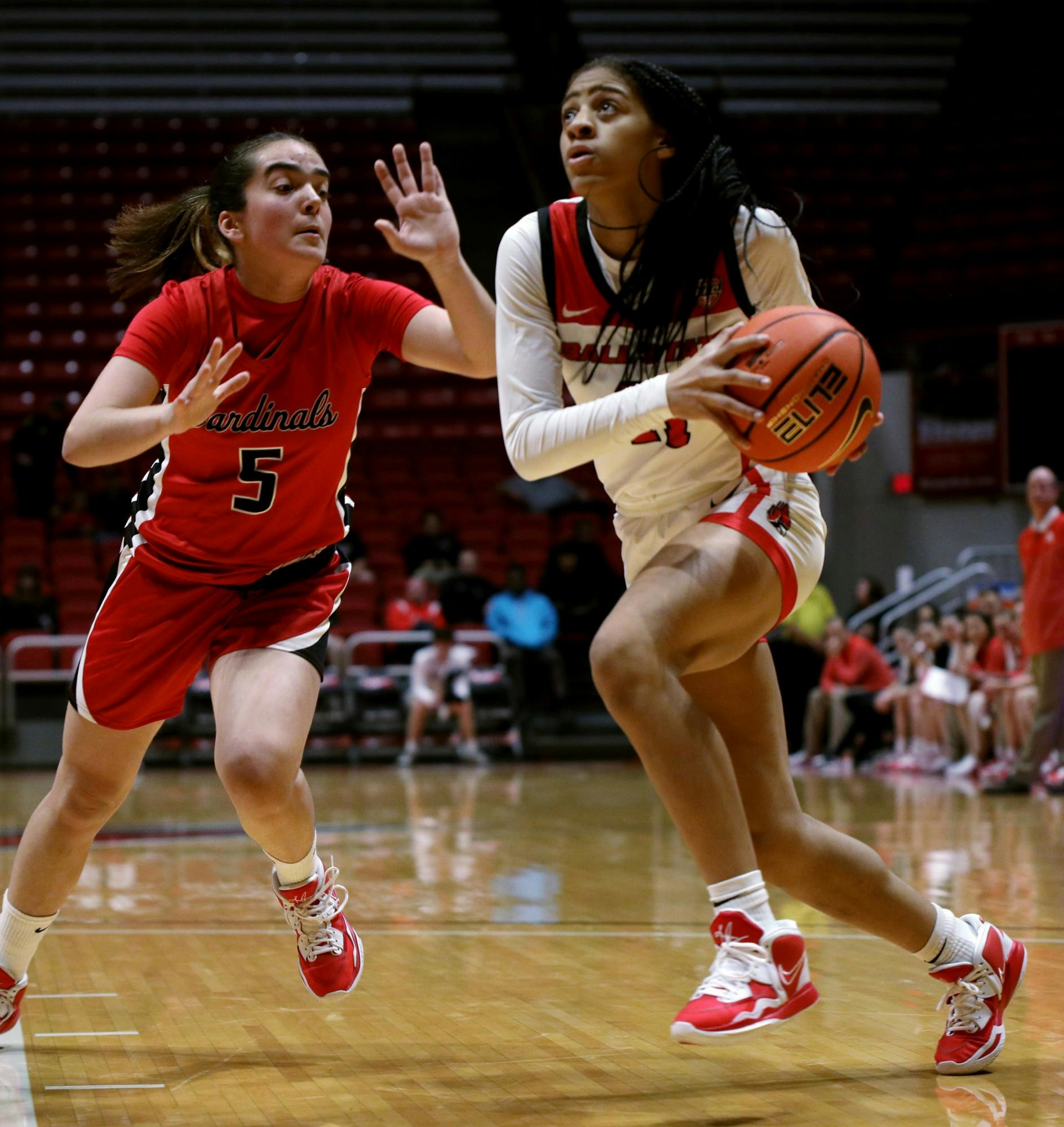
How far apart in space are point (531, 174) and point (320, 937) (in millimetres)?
13635

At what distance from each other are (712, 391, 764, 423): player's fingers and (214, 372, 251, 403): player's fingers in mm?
870

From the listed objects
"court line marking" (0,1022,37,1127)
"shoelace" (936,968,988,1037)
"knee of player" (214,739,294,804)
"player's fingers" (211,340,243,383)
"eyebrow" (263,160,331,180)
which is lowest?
"court line marking" (0,1022,37,1127)

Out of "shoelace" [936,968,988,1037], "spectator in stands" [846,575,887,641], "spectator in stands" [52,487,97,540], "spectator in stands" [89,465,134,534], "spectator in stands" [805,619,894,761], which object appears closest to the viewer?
"shoelace" [936,968,988,1037]

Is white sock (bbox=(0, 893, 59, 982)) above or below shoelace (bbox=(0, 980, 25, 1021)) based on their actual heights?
above

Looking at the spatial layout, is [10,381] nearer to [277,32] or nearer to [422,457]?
[422,457]

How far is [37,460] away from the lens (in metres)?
13.2

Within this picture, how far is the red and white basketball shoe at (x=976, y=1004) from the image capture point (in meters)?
2.84

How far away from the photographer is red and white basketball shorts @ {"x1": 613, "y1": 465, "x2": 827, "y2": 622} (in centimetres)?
271

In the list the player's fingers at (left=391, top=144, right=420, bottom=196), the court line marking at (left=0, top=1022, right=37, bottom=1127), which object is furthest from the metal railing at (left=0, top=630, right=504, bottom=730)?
the player's fingers at (left=391, top=144, right=420, bottom=196)

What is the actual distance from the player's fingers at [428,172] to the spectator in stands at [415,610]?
Result: 8918 mm

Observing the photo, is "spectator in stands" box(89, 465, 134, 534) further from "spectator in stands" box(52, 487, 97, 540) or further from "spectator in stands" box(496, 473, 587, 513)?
"spectator in stands" box(496, 473, 587, 513)

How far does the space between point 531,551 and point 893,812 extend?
6296 mm

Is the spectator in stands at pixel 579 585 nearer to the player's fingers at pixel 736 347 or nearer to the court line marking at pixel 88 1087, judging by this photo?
the court line marking at pixel 88 1087

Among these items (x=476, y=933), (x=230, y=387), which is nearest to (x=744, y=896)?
(x=230, y=387)
